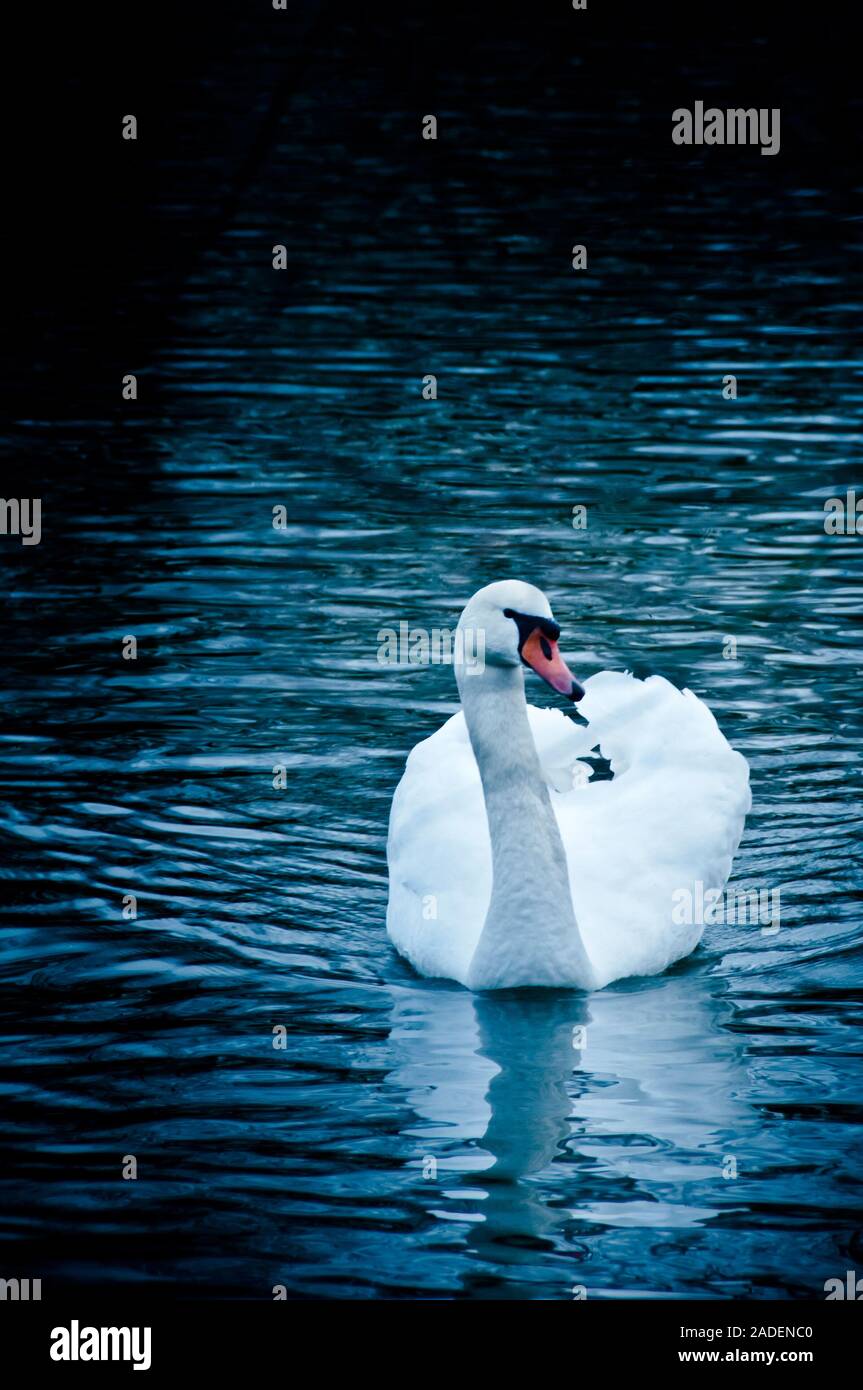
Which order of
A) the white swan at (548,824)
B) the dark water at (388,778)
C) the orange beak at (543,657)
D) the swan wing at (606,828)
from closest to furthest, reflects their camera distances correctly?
1. the dark water at (388,778)
2. the orange beak at (543,657)
3. the white swan at (548,824)
4. the swan wing at (606,828)

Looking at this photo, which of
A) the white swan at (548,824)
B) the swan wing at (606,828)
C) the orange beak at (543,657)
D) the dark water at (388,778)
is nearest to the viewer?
the dark water at (388,778)

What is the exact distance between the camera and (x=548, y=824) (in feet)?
27.1

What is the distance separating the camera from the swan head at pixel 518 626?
7961mm

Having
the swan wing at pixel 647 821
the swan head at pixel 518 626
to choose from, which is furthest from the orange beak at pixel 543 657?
the swan wing at pixel 647 821

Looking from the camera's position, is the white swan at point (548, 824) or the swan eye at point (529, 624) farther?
the white swan at point (548, 824)

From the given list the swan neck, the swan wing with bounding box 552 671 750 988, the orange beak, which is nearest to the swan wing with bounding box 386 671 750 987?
the swan wing with bounding box 552 671 750 988

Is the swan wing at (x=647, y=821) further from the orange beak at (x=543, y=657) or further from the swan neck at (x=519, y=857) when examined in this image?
the orange beak at (x=543, y=657)

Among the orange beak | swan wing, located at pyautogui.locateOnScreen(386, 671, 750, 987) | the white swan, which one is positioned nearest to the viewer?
the orange beak

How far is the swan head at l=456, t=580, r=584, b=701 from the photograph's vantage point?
26.1 feet

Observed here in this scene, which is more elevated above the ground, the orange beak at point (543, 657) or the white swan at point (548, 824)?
the orange beak at point (543, 657)

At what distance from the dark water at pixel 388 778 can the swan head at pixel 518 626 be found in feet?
4.41

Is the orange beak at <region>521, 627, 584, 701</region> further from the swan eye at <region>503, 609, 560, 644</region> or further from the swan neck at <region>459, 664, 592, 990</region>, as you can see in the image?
the swan neck at <region>459, 664, 592, 990</region>

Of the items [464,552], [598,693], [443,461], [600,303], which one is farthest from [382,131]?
[598,693]

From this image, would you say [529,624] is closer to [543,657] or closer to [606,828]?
[543,657]
